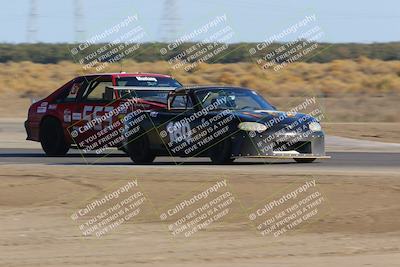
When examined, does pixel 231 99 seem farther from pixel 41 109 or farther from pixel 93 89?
pixel 41 109

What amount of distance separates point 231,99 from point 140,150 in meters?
1.76

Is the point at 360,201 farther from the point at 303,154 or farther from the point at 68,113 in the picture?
the point at 68,113

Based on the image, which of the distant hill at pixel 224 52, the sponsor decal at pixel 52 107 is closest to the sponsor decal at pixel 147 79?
the sponsor decal at pixel 52 107

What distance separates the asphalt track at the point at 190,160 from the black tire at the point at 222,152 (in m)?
0.33

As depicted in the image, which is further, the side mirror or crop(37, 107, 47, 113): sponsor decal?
crop(37, 107, 47, 113): sponsor decal

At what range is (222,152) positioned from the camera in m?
18.7

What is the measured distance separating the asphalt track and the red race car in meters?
0.32

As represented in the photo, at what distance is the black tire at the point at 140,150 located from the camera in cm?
1958

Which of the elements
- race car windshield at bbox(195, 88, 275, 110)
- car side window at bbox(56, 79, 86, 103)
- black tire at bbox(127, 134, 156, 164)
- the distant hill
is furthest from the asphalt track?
the distant hill

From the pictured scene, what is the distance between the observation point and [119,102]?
2045 centimetres

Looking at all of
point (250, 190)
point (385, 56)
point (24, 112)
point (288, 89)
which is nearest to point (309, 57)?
point (385, 56)

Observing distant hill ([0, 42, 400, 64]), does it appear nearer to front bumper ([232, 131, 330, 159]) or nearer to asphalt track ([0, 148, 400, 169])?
asphalt track ([0, 148, 400, 169])

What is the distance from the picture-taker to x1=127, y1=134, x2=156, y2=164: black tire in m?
19.6

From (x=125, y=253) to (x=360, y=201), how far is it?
4203 mm
